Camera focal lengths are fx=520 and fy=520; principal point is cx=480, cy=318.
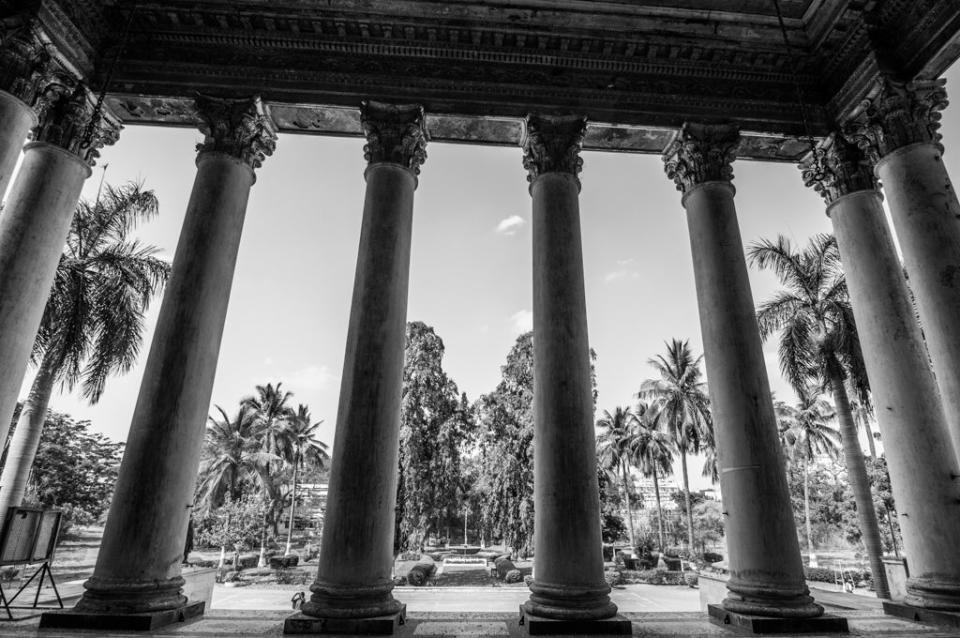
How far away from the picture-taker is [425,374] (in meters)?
56.4

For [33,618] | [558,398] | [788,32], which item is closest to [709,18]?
[788,32]

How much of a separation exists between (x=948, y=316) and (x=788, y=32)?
940cm

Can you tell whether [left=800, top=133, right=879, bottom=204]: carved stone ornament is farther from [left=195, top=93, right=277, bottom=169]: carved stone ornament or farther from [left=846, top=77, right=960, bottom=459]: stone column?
[left=195, top=93, right=277, bottom=169]: carved stone ornament

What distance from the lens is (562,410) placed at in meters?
11.8

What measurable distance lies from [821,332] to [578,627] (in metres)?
28.8

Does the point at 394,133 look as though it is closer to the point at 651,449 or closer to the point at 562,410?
the point at 562,410

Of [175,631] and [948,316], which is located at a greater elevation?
[948,316]

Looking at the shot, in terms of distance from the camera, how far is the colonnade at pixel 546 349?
10.5m

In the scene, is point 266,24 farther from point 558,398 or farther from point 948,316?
point 948,316

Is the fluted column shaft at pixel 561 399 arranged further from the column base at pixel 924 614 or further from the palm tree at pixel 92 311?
the palm tree at pixel 92 311

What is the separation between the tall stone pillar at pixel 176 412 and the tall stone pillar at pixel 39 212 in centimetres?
284

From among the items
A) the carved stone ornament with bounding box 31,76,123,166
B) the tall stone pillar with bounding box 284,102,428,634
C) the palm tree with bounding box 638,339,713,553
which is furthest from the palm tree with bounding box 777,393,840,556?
the carved stone ornament with bounding box 31,76,123,166

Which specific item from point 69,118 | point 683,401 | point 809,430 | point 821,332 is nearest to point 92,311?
point 69,118

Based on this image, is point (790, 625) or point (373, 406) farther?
point (373, 406)
